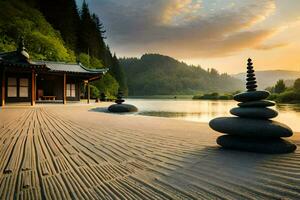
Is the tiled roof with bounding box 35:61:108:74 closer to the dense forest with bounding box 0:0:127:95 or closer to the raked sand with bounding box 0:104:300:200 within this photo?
the dense forest with bounding box 0:0:127:95

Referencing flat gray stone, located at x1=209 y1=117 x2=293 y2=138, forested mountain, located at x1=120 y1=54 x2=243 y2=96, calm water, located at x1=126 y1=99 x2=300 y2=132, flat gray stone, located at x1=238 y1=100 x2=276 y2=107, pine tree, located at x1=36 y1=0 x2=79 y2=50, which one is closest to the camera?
flat gray stone, located at x1=209 y1=117 x2=293 y2=138

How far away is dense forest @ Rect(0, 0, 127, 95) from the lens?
89.0 ft

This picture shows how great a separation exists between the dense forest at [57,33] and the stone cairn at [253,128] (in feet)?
91.7

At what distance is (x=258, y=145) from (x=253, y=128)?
0.30 meters

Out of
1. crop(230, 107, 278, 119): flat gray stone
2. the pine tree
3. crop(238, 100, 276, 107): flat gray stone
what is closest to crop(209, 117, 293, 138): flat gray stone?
crop(230, 107, 278, 119): flat gray stone

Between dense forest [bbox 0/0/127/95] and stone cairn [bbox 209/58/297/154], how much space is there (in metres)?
28.0

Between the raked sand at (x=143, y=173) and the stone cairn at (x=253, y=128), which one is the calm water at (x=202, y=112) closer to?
the stone cairn at (x=253, y=128)

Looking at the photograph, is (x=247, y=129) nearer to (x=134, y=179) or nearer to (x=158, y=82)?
(x=134, y=179)

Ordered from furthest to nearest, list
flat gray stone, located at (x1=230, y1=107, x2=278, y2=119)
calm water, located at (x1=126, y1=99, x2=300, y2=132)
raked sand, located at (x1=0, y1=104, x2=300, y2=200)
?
calm water, located at (x1=126, y1=99, x2=300, y2=132) → flat gray stone, located at (x1=230, y1=107, x2=278, y2=119) → raked sand, located at (x1=0, y1=104, x2=300, y2=200)

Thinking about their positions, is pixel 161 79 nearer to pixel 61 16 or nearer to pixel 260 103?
pixel 61 16

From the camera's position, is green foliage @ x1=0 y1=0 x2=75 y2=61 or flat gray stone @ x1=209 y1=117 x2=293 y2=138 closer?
flat gray stone @ x1=209 y1=117 x2=293 y2=138

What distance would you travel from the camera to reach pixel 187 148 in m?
3.95

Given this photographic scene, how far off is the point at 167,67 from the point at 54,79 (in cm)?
17698

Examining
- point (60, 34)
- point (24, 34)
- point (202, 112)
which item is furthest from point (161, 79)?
point (202, 112)
